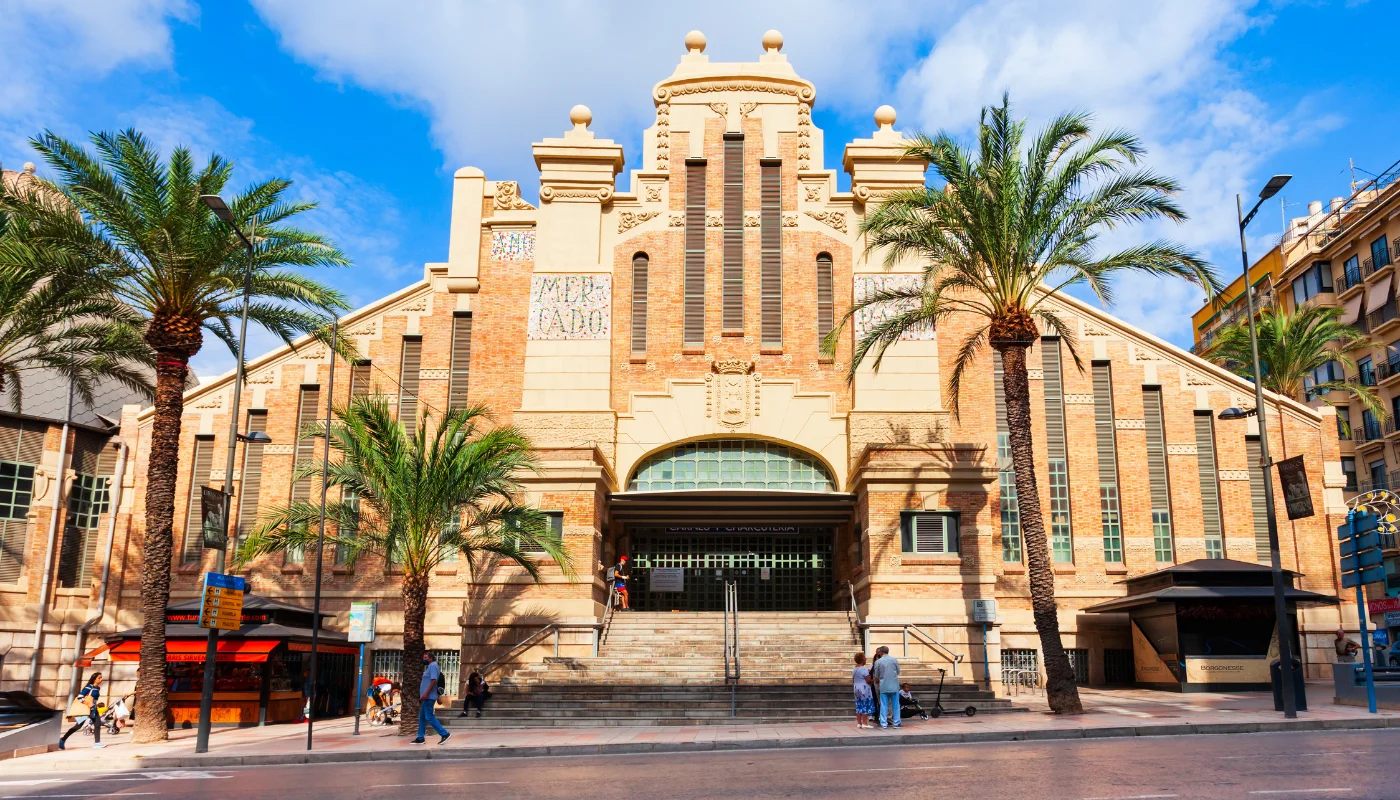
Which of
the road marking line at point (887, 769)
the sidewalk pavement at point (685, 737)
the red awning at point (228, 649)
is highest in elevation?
the red awning at point (228, 649)

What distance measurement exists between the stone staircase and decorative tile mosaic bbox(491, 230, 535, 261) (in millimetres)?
11779

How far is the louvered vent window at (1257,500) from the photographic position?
31516 millimetres

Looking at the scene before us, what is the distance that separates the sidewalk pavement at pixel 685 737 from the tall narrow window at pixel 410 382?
12.0 metres

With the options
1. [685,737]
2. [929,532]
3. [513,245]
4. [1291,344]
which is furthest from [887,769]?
[1291,344]

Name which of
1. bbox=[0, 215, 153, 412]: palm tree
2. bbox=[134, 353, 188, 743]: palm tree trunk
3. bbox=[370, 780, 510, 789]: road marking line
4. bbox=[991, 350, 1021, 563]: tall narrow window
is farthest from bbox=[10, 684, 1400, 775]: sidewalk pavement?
bbox=[991, 350, 1021, 563]: tall narrow window

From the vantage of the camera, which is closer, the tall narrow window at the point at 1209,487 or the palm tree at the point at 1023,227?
the palm tree at the point at 1023,227

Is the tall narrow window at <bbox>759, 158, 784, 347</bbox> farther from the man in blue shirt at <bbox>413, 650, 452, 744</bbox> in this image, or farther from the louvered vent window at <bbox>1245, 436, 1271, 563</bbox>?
the man in blue shirt at <bbox>413, 650, 452, 744</bbox>

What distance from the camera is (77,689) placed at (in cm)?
3075

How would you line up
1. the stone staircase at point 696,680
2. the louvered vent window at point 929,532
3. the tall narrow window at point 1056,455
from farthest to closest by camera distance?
the tall narrow window at point 1056,455 < the louvered vent window at point 929,532 < the stone staircase at point 696,680

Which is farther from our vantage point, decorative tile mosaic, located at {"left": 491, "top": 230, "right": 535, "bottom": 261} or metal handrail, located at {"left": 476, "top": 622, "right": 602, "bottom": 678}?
decorative tile mosaic, located at {"left": 491, "top": 230, "right": 535, "bottom": 261}

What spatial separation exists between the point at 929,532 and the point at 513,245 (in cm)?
1544

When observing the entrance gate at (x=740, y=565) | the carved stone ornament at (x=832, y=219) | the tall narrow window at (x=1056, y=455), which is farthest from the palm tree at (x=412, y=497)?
the tall narrow window at (x=1056, y=455)

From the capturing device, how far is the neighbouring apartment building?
3083 centimetres

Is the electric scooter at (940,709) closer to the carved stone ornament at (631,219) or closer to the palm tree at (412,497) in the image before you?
the palm tree at (412,497)
